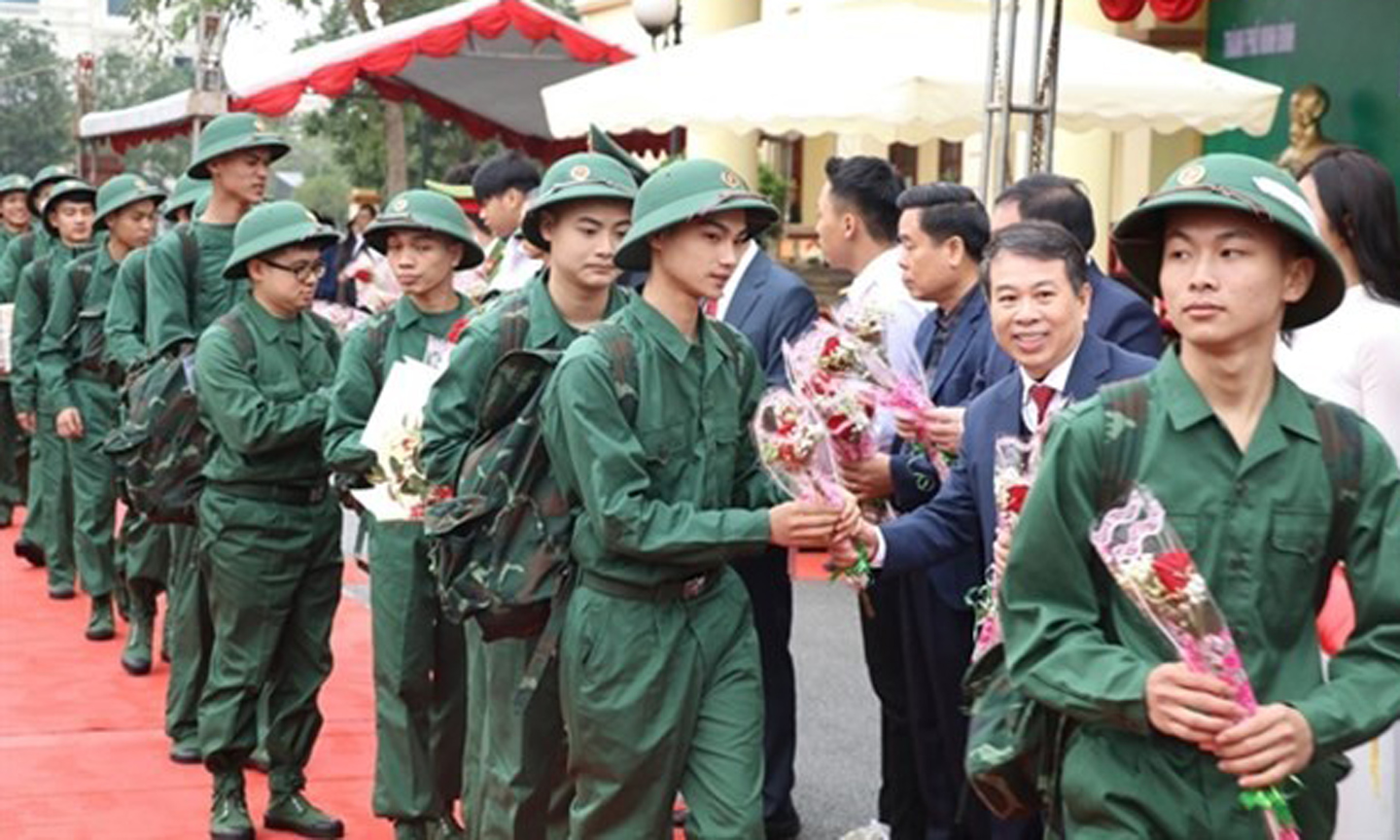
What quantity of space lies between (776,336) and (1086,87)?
139 inches

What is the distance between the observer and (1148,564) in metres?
3.77

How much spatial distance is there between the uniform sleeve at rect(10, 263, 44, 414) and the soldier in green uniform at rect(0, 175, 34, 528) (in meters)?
1.97

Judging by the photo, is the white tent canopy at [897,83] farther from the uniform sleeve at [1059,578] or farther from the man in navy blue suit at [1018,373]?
the uniform sleeve at [1059,578]

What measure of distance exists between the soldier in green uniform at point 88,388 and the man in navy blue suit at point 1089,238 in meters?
6.21

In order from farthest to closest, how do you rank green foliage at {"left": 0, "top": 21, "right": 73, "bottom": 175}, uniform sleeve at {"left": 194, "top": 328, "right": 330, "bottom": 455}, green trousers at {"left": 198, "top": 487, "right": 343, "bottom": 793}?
1. green foliage at {"left": 0, "top": 21, "right": 73, "bottom": 175}
2. green trousers at {"left": 198, "top": 487, "right": 343, "bottom": 793}
3. uniform sleeve at {"left": 194, "top": 328, "right": 330, "bottom": 455}

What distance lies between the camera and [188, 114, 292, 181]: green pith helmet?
920 cm

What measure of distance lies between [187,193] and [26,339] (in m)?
2.71

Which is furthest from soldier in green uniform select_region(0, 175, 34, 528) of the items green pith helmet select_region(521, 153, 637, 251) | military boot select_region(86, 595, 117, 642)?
green pith helmet select_region(521, 153, 637, 251)

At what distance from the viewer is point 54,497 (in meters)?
13.0

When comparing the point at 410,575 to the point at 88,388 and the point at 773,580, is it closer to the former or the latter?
the point at 773,580

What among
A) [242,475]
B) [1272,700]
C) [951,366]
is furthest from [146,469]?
[1272,700]

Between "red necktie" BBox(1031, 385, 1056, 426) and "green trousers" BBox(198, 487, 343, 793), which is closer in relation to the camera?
"red necktie" BBox(1031, 385, 1056, 426)

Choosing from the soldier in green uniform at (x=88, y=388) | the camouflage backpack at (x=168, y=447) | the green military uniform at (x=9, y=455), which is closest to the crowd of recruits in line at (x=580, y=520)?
the camouflage backpack at (x=168, y=447)

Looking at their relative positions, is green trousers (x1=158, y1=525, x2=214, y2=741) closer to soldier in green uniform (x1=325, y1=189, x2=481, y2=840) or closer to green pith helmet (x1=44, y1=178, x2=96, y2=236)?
soldier in green uniform (x1=325, y1=189, x2=481, y2=840)
